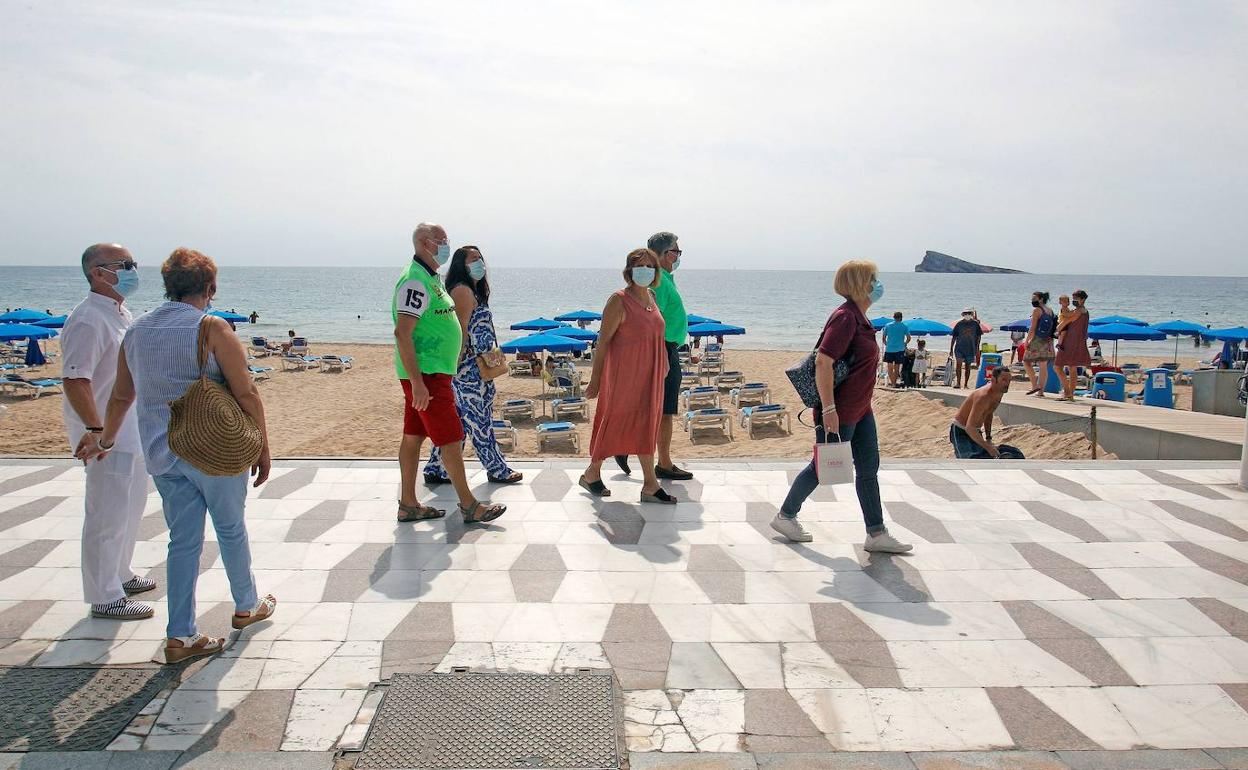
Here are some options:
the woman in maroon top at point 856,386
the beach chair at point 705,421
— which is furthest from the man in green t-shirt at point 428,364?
the beach chair at point 705,421

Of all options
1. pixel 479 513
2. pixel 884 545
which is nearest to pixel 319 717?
→ pixel 479 513

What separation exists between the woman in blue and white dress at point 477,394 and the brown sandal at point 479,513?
76 cm

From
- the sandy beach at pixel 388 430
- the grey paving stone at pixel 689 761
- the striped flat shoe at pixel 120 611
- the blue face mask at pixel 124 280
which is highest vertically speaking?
the blue face mask at pixel 124 280

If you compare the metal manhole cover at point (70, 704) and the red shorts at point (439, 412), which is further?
the red shorts at point (439, 412)

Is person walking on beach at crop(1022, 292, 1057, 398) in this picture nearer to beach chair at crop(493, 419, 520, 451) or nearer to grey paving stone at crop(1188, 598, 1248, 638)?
beach chair at crop(493, 419, 520, 451)

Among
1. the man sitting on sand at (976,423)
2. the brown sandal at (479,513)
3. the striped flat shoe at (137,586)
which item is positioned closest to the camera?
the striped flat shoe at (137,586)

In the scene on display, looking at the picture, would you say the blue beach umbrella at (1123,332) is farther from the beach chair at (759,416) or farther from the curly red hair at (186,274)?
the curly red hair at (186,274)

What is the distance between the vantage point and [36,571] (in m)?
4.06

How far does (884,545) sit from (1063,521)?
4.29 ft

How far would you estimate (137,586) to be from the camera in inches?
150

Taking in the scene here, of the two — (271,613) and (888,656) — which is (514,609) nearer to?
(271,613)

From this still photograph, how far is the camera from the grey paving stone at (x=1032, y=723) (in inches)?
104

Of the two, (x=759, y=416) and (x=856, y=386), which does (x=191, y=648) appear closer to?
(x=856, y=386)

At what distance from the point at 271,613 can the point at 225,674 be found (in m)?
0.52
